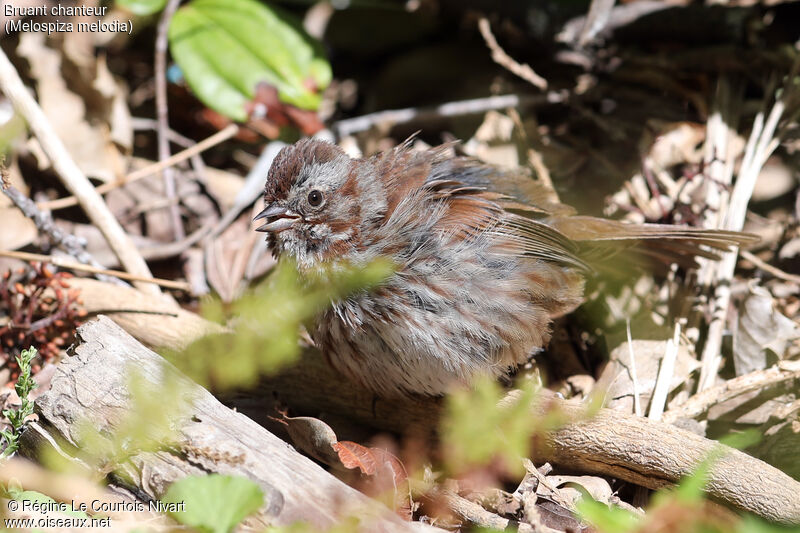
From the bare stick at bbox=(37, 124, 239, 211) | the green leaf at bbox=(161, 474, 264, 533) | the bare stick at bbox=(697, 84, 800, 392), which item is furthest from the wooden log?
the bare stick at bbox=(697, 84, 800, 392)

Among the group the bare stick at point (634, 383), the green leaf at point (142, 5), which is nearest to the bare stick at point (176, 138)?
the green leaf at point (142, 5)

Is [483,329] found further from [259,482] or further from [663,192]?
[663,192]

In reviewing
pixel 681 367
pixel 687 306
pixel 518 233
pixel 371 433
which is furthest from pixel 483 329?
pixel 687 306

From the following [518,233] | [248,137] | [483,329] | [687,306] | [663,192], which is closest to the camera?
[483,329]

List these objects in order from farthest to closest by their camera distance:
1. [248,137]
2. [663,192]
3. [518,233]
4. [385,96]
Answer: [385,96] → [248,137] → [663,192] → [518,233]

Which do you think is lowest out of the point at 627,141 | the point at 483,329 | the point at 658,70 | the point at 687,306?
the point at 483,329

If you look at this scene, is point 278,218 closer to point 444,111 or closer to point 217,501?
point 217,501

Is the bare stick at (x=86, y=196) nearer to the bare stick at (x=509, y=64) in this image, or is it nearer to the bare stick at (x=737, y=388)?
the bare stick at (x=509, y=64)

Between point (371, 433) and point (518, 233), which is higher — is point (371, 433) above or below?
below

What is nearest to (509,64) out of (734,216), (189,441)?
(734,216)
